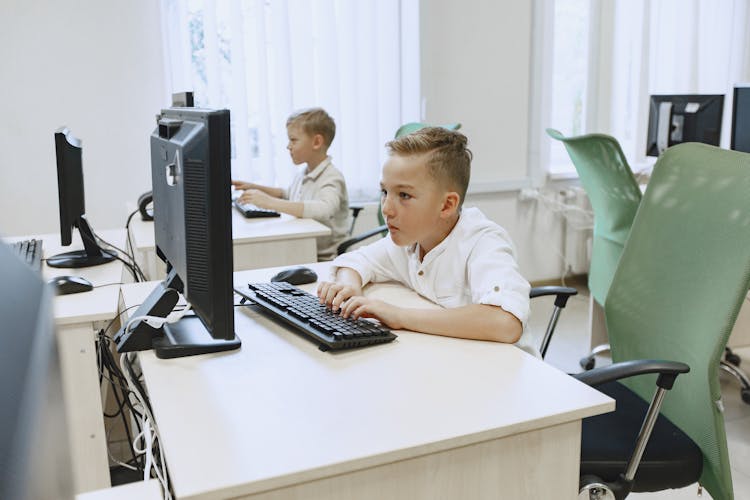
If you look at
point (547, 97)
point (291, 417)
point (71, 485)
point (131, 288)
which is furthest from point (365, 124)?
point (71, 485)

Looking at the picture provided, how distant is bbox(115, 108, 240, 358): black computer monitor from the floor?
67cm

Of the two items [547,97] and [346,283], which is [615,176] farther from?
[547,97]

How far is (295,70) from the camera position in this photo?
3.56 metres

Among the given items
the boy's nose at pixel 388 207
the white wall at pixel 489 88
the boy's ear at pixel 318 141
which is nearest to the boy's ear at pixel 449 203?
the boy's nose at pixel 388 207

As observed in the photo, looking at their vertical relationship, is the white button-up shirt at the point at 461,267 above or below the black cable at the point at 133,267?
A: above

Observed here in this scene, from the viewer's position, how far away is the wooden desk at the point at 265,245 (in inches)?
94.3

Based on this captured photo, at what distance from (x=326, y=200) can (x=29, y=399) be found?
2.62 meters

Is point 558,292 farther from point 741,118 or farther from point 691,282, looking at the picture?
point 741,118

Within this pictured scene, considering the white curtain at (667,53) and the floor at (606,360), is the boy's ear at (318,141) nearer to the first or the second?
the floor at (606,360)

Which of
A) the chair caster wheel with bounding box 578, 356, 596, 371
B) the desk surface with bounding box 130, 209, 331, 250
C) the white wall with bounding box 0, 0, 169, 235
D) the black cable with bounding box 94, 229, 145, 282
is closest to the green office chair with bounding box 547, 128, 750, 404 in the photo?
the chair caster wheel with bounding box 578, 356, 596, 371

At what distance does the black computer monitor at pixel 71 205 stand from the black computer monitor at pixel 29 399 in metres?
1.78

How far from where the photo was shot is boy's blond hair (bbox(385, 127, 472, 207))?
1531mm

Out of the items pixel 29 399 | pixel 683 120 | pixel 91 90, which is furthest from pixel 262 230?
pixel 29 399

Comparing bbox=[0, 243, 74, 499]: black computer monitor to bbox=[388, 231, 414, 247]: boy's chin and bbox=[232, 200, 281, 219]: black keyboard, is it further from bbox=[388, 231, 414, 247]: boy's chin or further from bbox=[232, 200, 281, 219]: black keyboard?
bbox=[232, 200, 281, 219]: black keyboard
